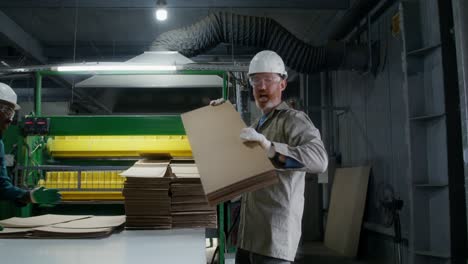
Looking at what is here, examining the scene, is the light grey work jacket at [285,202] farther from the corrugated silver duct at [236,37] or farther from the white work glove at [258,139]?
the corrugated silver duct at [236,37]

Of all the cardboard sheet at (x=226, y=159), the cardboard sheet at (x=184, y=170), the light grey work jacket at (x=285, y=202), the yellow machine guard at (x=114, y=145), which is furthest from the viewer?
the yellow machine guard at (x=114, y=145)

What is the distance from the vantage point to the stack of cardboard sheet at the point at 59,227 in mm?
1851

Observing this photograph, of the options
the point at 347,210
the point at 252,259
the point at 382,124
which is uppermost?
the point at 382,124

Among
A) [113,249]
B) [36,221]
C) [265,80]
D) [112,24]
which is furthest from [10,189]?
[112,24]

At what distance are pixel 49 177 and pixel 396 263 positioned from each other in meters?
4.19

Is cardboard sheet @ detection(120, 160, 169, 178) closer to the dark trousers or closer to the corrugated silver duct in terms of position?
the dark trousers

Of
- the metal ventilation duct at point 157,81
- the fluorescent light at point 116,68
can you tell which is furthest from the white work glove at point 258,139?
the metal ventilation duct at point 157,81

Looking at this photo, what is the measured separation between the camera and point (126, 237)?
1903 millimetres

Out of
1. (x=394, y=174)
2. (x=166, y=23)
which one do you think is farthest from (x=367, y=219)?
(x=166, y=23)

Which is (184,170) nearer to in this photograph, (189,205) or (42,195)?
(189,205)

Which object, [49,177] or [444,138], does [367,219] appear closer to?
[444,138]

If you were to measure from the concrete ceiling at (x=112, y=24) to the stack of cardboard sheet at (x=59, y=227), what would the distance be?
4.27 metres

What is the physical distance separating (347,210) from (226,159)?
5.41m

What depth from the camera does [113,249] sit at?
5.26 feet
